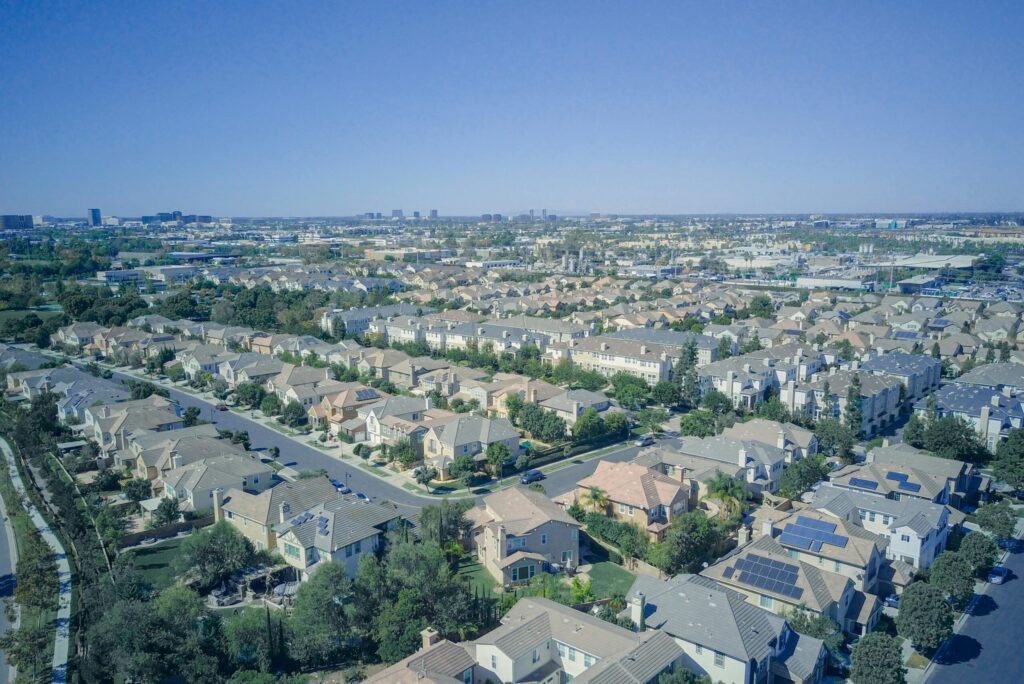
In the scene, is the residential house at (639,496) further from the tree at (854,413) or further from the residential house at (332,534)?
the tree at (854,413)

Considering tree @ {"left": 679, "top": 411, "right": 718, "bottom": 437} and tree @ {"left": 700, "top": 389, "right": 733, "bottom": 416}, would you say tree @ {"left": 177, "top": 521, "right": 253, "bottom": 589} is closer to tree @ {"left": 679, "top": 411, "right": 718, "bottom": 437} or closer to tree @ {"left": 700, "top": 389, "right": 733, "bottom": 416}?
tree @ {"left": 679, "top": 411, "right": 718, "bottom": 437}

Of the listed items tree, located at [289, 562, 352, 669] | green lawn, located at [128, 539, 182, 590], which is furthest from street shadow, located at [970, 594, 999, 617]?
green lawn, located at [128, 539, 182, 590]

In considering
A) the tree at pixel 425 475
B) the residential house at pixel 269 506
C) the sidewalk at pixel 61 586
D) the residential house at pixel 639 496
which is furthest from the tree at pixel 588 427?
the sidewalk at pixel 61 586

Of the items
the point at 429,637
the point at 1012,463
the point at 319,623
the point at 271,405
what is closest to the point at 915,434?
the point at 1012,463

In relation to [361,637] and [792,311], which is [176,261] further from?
[361,637]

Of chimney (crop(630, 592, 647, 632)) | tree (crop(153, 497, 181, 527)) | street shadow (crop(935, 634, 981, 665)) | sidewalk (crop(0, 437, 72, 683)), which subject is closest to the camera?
chimney (crop(630, 592, 647, 632))
